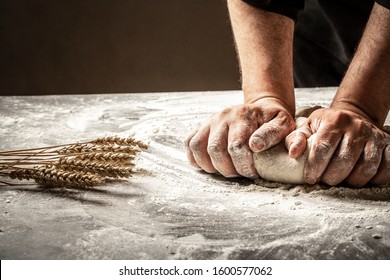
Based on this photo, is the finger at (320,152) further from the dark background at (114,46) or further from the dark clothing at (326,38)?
the dark background at (114,46)

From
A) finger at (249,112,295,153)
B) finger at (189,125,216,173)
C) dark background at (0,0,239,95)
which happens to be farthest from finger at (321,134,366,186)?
dark background at (0,0,239,95)

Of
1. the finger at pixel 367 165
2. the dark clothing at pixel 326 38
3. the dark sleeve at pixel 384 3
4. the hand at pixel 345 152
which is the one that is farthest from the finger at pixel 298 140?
the dark clothing at pixel 326 38

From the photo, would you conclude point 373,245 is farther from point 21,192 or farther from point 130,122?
point 130,122

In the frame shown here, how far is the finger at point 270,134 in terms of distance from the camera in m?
1.04

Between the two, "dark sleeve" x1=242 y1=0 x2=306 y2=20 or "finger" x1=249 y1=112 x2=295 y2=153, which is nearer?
"finger" x1=249 y1=112 x2=295 y2=153

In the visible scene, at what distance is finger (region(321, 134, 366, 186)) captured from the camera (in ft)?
3.27

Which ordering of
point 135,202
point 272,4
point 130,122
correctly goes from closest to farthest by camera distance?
point 135,202, point 272,4, point 130,122

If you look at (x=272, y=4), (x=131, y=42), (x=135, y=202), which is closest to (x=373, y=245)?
(x=135, y=202)

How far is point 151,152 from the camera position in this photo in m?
1.26

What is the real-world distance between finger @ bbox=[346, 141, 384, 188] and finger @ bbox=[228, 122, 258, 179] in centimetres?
18

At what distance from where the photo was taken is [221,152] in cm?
106

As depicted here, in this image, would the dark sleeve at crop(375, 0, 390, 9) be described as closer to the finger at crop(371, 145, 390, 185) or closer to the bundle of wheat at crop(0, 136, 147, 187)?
the finger at crop(371, 145, 390, 185)

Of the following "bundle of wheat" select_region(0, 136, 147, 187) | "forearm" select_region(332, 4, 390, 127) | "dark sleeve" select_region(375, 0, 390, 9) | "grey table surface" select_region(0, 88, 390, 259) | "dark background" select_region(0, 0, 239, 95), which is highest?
"dark sleeve" select_region(375, 0, 390, 9)

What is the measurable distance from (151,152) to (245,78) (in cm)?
30
